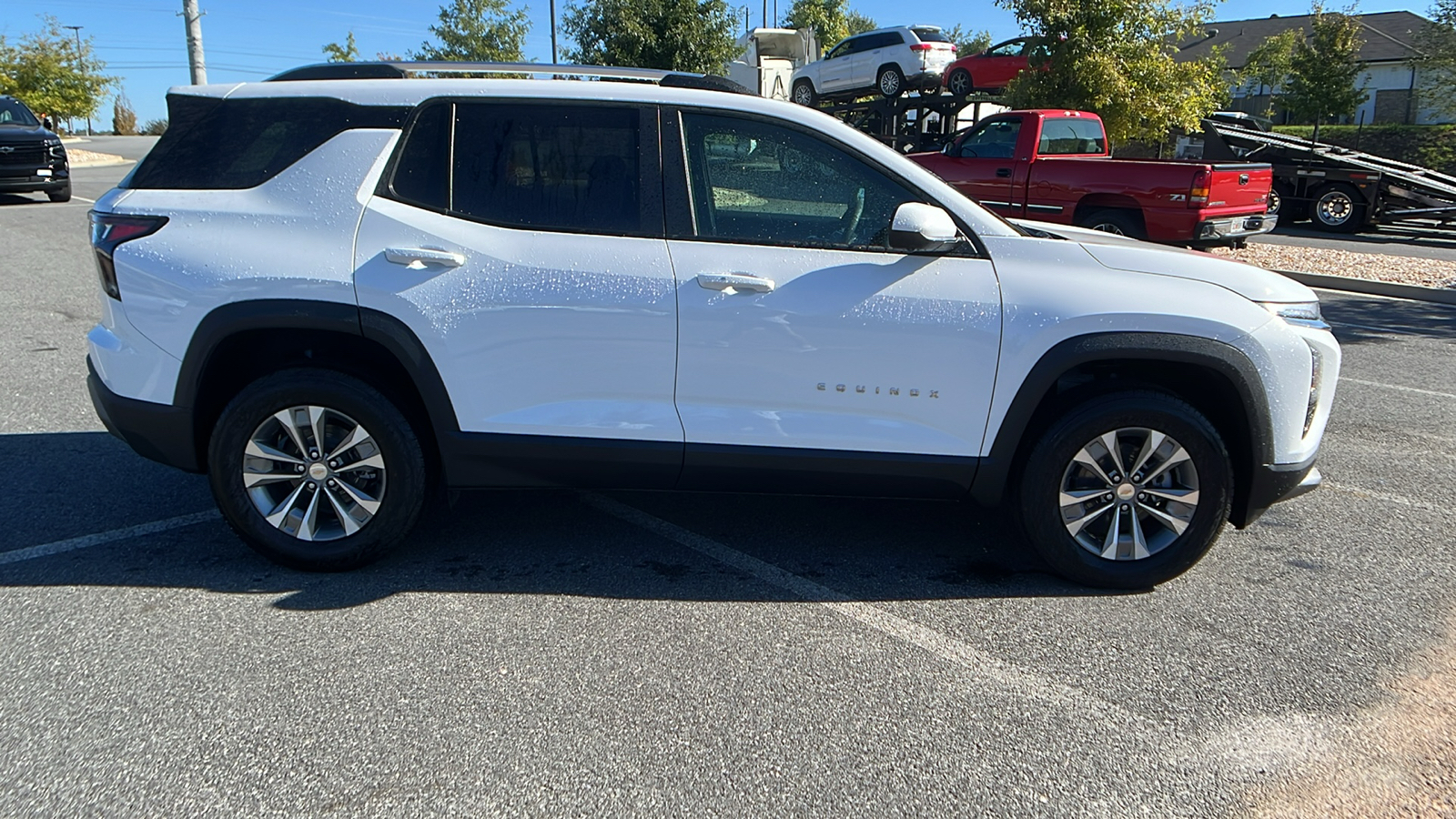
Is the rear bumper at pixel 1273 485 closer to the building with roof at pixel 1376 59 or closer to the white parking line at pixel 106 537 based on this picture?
the white parking line at pixel 106 537

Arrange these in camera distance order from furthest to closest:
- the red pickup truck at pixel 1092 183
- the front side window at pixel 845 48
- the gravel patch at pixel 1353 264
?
the front side window at pixel 845 48
the gravel patch at pixel 1353 264
the red pickup truck at pixel 1092 183

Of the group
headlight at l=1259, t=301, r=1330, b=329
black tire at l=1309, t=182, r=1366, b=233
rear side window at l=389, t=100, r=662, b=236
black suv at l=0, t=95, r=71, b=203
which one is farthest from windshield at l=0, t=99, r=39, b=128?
black tire at l=1309, t=182, r=1366, b=233

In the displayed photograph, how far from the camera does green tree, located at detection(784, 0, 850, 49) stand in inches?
1718

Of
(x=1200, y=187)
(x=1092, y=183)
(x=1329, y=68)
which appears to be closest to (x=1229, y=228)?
(x=1200, y=187)

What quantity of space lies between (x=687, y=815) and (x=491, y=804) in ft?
1.66

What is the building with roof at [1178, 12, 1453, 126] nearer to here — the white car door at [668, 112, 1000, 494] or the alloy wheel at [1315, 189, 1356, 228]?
the alloy wheel at [1315, 189, 1356, 228]

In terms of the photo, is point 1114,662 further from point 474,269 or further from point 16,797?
point 16,797

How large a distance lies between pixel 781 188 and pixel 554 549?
1.73 m

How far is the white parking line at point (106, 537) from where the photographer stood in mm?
4008

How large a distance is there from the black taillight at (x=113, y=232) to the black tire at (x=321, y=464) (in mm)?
669

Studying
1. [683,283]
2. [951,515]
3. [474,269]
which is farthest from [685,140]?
[951,515]

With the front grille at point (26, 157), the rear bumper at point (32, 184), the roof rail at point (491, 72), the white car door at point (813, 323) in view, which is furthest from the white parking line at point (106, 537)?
the rear bumper at point (32, 184)

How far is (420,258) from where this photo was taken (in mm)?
3668

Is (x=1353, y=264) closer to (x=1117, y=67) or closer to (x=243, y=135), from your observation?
(x=1117, y=67)
